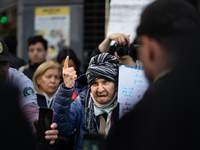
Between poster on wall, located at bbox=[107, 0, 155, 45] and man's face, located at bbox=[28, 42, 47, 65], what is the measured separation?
156cm

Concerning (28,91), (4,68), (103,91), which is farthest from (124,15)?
(4,68)

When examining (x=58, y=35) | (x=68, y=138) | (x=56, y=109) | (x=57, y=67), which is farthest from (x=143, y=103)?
(x=58, y=35)

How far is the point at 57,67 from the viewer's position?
4.01 metres

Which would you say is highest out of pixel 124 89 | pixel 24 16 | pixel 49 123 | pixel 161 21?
pixel 24 16

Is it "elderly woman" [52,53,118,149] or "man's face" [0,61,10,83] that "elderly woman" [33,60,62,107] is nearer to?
"elderly woman" [52,53,118,149]

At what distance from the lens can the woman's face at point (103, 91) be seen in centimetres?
265

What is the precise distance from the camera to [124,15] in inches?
146

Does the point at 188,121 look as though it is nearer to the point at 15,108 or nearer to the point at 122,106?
the point at 15,108

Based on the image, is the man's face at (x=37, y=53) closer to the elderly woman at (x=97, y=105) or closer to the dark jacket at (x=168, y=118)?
the elderly woman at (x=97, y=105)

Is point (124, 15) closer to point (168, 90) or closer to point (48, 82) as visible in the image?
point (48, 82)

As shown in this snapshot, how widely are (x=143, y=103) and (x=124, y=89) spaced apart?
127cm

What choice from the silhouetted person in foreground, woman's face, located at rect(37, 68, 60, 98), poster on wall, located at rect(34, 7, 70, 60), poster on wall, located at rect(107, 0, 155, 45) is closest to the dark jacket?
the silhouetted person in foreground

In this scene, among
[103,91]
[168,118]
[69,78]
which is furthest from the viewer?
[103,91]

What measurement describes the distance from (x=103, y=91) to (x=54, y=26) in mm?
5497
